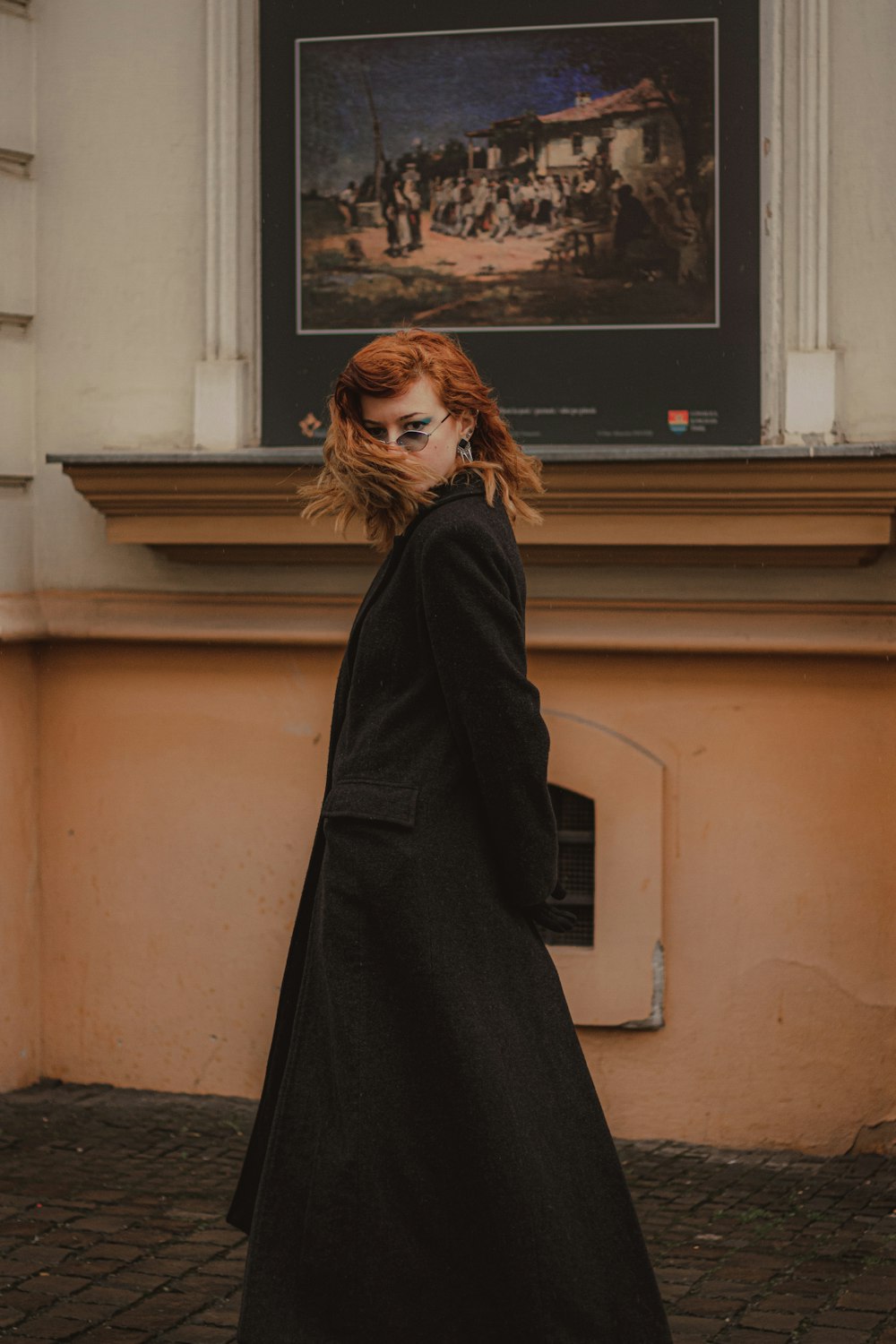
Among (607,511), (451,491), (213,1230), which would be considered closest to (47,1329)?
(213,1230)

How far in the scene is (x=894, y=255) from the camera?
4.96m

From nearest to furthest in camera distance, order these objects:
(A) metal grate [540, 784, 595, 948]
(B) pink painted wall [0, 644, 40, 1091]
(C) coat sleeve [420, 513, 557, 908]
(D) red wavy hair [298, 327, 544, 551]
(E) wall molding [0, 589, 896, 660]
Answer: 1. (C) coat sleeve [420, 513, 557, 908]
2. (D) red wavy hair [298, 327, 544, 551]
3. (E) wall molding [0, 589, 896, 660]
4. (A) metal grate [540, 784, 595, 948]
5. (B) pink painted wall [0, 644, 40, 1091]

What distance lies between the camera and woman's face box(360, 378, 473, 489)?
3.04 m

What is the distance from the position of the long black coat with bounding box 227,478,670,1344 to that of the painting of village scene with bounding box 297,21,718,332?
7.54 ft

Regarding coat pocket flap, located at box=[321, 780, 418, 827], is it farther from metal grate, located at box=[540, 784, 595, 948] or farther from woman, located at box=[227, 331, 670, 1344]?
metal grate, located at box=[540, 784, 595, 948]

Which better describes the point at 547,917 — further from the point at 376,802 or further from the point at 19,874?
the point at 19,874

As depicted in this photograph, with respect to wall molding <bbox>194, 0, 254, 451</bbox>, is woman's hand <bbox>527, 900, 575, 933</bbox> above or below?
below

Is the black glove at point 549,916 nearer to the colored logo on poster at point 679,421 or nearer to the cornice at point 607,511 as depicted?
the cornice at point 607,511

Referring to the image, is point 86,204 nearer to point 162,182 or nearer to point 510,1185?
point 162,182

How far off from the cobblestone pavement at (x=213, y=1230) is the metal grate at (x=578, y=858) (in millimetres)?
634

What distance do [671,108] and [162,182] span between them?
5.16ft

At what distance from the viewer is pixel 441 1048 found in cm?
294

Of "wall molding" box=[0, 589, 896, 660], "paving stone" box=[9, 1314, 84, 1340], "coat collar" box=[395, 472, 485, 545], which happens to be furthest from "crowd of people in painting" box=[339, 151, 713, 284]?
"paving stone" box=[9, 1314, 84, 1340]

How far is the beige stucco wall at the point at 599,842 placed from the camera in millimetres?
5074
